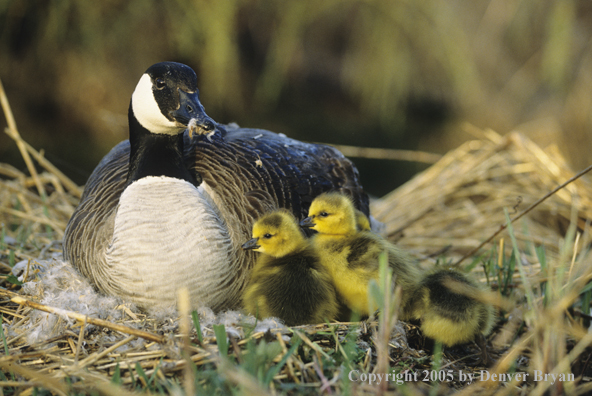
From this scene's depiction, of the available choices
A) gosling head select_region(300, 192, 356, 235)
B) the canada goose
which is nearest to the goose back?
the canada goose

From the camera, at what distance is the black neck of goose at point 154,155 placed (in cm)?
220

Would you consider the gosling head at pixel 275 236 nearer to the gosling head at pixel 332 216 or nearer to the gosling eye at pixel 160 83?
the gosling head at pixel 332 216

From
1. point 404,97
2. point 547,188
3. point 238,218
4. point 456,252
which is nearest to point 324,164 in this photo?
point 238,218

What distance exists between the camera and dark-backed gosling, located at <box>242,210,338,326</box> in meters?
2.08

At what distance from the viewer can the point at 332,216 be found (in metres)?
2.23

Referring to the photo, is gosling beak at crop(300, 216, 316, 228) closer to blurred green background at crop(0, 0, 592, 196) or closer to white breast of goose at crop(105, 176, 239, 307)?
white breast of goose at crop(105, 176, 239, 307)

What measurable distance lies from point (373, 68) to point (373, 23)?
0.61 metres

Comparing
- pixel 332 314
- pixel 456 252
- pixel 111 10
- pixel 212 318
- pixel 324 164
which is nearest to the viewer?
Result: pixel 212 318

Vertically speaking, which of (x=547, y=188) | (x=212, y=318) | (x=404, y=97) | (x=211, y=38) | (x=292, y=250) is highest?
(x=404, y=97)

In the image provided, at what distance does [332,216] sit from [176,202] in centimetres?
68

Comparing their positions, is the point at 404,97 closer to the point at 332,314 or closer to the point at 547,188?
the point at 547,188

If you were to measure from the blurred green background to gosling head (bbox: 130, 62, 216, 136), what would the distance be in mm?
3790

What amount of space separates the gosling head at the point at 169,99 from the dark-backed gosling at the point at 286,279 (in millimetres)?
546

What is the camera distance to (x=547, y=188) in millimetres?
3752
